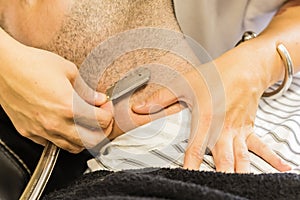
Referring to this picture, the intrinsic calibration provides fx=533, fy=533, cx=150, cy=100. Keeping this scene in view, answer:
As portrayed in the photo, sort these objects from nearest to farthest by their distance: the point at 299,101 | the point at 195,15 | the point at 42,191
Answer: the point at 42,191 < the point at 299,101 < the point at 195,15

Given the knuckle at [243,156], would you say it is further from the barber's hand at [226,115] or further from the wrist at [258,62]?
the wrist at [258,62]

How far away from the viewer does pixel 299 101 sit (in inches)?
35.6

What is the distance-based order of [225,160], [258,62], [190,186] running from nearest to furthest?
[190,186] → [225,160] → [258,62]

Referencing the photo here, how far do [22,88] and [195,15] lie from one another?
384 millimetres

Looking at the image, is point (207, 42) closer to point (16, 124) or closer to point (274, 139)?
point (274, 139)

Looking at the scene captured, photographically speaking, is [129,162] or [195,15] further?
[195,15]

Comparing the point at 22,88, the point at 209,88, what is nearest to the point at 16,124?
the point at 22,88

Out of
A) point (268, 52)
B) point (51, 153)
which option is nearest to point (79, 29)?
point (51, 153)

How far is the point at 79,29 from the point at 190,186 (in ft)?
1.26

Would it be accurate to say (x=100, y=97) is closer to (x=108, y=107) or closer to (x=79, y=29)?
(x=108, y=107)

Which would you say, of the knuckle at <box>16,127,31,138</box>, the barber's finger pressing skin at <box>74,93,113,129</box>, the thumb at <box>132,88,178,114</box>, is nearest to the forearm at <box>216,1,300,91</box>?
the thumb at <box>132,88,178,114</box>

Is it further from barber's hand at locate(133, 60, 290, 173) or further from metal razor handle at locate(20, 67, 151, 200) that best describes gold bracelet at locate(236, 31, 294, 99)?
metal razor handle at locate(20, 67, 151, 200)

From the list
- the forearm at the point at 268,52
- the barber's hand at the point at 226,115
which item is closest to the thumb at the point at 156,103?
the barber's hand at the point at 226,115

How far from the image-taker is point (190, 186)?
0.62 m
